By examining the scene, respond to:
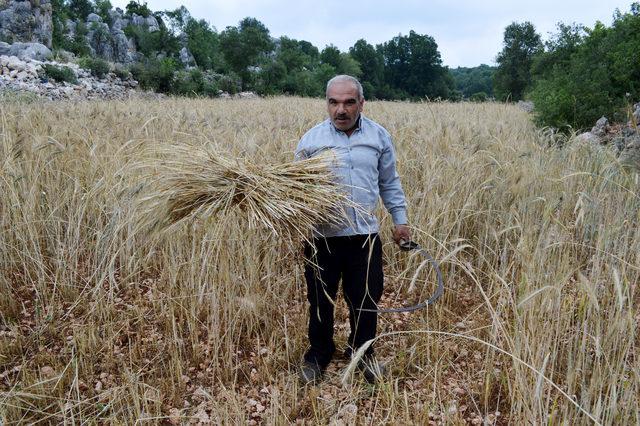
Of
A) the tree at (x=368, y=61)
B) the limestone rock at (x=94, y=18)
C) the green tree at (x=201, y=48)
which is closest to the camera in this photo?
the green tree at (x=201, y=48)

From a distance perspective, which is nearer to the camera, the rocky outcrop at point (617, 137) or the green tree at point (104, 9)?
the rocky outcrop at point (617, 137)

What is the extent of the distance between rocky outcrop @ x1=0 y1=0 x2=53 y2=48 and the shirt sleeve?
38461 millimetres

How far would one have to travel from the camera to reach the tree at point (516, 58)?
3491cm

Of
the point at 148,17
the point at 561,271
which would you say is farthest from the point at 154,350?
the point at 148,17

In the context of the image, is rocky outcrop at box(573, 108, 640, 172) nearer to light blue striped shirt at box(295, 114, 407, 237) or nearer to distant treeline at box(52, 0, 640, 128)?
distant treeline at box(52, 0, 640, 128)

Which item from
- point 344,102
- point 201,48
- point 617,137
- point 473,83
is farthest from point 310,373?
point 473,83

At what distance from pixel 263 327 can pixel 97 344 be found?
3.03 ft

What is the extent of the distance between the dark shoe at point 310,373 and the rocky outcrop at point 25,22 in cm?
3857

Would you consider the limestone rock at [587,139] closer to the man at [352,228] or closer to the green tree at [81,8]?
the man at [352,228]

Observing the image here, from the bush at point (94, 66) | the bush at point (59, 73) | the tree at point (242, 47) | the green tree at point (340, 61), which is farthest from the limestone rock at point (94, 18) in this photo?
the bush at point (59, 73)

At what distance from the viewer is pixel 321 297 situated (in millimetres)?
2293

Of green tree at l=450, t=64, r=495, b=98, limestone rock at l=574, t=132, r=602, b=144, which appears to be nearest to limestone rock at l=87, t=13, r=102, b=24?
green tree at l=450, t=64, r=495, b=98

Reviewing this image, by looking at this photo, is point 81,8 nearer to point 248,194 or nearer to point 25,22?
point 25,22

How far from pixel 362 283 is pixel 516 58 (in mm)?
40113
